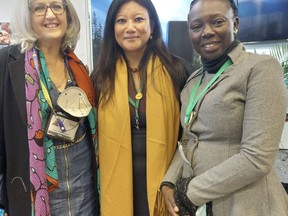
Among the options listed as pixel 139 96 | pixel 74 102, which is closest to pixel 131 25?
pixel 139 96

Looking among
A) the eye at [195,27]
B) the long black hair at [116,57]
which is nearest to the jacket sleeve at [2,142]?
the long black hair at [116,57]

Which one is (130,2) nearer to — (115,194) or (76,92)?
(76,92)

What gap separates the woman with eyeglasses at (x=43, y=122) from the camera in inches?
50.4

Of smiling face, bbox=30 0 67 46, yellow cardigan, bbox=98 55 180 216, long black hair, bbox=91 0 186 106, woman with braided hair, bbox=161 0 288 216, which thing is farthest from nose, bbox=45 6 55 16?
woman with braided hair, bbox=161 0 288 216

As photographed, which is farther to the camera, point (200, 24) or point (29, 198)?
point (29, 198)

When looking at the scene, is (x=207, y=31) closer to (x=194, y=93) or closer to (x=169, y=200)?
(x=194, y=93)

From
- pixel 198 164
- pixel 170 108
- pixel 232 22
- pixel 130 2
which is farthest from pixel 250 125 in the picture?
pixel 130 2

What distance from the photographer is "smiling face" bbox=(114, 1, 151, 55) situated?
1.47 m

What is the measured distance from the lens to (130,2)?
1492mm

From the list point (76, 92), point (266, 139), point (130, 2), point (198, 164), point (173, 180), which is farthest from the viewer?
point (130, 2)

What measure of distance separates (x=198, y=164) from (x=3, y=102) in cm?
86

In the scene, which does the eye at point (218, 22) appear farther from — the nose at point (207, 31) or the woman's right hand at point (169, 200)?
the woman's right hand at point (169, 200)

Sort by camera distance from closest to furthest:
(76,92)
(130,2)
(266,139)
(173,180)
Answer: (266,139), (173,180), (76,92), (130,2)

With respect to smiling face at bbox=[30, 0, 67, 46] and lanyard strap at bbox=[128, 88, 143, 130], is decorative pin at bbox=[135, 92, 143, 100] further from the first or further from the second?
smiling face at bbox=[30, 0, 67, 46]
